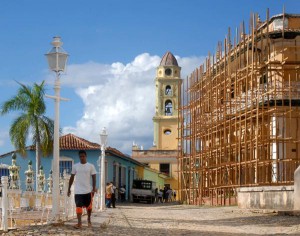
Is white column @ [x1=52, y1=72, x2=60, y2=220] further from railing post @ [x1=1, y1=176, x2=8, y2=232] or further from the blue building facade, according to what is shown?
the blue building facade

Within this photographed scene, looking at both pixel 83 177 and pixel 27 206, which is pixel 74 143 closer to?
pixel 27 206

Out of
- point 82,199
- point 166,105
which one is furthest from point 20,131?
point 166,105

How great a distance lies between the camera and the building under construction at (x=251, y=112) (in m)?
30.4

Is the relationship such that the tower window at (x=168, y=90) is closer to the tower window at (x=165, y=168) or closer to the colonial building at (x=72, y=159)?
the tower window at (x=165, y=168)

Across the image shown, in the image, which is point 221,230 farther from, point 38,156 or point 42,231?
point 38,156

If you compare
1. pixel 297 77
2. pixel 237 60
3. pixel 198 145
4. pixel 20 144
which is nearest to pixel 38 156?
pixel 20 144

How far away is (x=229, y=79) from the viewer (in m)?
33.8

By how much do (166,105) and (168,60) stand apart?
19.0 feet

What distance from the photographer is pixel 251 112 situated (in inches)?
1180

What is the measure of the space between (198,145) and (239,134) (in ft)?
27.9

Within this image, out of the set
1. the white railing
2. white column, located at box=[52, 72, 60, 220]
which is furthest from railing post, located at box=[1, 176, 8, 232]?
white column, located at box=[52, 72, 60, 220]

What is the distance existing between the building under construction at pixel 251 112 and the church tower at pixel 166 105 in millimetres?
39981

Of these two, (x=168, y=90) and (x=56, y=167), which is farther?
(x=168, y=90)

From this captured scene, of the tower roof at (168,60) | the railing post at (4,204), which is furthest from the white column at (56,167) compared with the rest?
the tower roof at (168,60)
